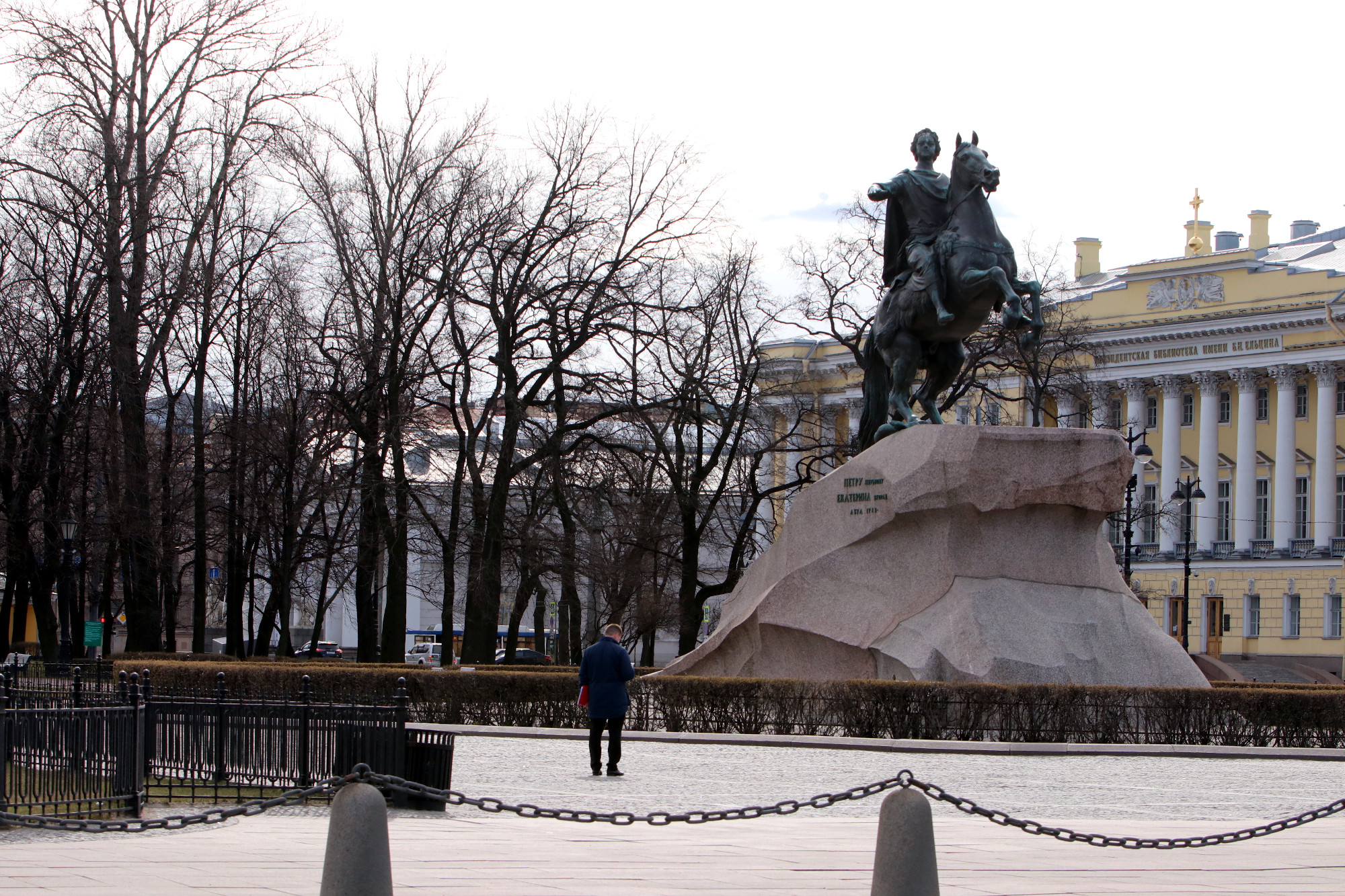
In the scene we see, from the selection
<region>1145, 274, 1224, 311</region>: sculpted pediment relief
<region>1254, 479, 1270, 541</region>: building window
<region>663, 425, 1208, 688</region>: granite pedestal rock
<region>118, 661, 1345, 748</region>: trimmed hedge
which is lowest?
<region>118, 661, 1345, 748</region>: trimmed hedge

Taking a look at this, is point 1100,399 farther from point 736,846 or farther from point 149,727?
point 736,846

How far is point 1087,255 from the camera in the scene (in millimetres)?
87312

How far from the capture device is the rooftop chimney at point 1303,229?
85.7 meters

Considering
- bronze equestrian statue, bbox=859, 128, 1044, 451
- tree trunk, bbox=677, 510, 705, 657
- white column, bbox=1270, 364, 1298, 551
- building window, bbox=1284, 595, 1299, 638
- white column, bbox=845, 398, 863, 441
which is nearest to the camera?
bronze equestrian statue, bbox=859, 128, 1044, 451

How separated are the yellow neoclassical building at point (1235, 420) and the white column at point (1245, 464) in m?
0.06

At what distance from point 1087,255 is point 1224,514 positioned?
15420 millimetres

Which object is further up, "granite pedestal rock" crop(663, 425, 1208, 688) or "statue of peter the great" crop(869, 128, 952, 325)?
"statue of peter the great" crop(869, 128, 952, 325)

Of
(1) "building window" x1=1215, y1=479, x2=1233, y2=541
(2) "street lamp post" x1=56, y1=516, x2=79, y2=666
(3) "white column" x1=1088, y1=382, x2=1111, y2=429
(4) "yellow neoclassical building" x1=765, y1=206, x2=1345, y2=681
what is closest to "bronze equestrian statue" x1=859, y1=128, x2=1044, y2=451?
(2) "street lamp post" x1=56, y1=516, x2=79, y2=666

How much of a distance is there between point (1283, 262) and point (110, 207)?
54.1m

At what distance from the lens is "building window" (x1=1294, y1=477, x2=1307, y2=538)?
74.5m

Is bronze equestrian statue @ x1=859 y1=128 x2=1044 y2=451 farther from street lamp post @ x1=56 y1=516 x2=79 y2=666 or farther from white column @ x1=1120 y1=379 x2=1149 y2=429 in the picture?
white column @ x1=1120 y1=379 x2=1149 y2=429

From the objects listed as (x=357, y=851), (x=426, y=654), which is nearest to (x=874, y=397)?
(x=357, y=851)

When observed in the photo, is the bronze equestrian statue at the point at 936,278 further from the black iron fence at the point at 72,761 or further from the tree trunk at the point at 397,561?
the tree trunk at the point at 397,561

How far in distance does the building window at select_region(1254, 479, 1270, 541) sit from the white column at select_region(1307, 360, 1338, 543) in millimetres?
2785
